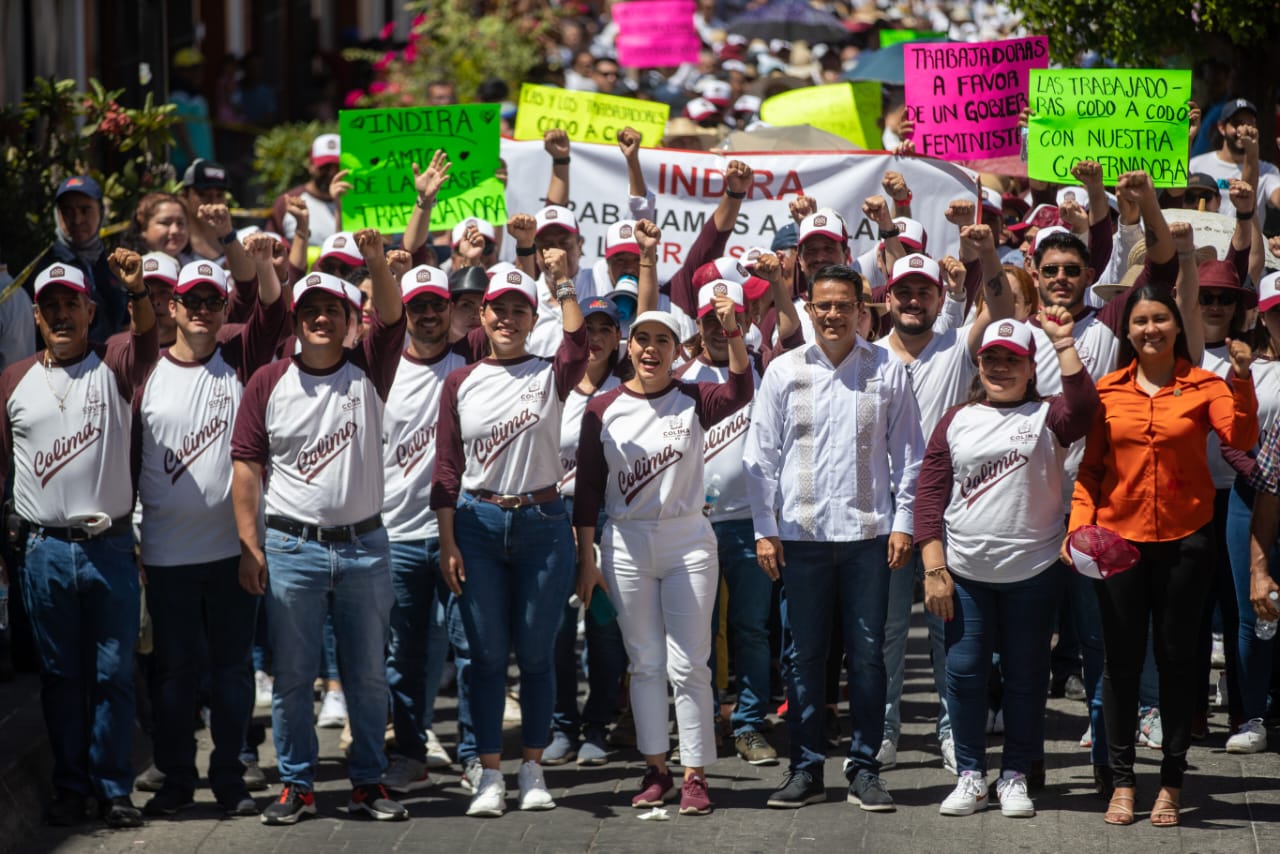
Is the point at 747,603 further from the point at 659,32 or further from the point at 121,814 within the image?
the point at 659,32

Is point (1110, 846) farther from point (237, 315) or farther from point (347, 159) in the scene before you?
point (347, 159)

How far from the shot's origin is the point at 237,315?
28.7 ft

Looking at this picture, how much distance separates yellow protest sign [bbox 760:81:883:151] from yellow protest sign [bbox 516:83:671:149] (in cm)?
190

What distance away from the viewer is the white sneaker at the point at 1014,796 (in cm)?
754

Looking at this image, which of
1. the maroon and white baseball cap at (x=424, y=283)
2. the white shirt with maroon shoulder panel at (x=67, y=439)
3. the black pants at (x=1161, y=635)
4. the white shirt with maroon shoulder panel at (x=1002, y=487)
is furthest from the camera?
the maroon and white baseball cap at (x=424, y=283)

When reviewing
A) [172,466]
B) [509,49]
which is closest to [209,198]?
[172,466]

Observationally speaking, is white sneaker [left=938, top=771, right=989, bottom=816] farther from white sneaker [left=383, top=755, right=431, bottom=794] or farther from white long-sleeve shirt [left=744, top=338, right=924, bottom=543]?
white sneaker [left=383, top=755, right=431, bottom=794]

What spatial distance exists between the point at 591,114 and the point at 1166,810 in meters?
6.38

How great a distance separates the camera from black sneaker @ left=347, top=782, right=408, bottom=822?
7.79 m

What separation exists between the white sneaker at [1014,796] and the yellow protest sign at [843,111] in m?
6.85

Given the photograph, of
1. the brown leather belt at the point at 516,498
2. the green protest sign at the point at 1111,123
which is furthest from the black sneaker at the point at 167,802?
the green protest sign at the point at 1111,123

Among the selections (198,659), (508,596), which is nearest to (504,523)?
(508,596)

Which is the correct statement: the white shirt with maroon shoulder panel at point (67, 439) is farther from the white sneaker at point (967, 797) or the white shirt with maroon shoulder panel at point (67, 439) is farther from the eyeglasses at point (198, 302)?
the white sneaker at point (967, 797)

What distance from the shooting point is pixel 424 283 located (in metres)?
8.20
